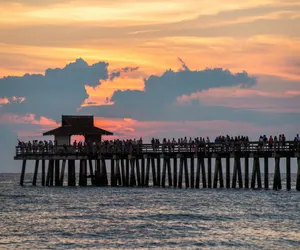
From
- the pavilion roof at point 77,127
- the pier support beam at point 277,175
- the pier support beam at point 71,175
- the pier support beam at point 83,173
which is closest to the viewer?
the pier support beam at point 277,175

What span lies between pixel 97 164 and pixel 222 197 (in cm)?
1901

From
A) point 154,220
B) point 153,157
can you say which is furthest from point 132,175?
point 154,220

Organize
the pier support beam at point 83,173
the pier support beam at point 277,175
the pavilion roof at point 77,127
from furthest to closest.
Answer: the pier support beam at point 83,173 → the pavilion roof at point 77,127 → the pier support beam at point 277,175

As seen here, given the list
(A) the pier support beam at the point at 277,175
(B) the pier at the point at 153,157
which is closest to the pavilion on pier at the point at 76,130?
(B) the pier at the point at 153,157

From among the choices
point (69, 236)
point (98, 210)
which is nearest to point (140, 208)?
point (98, 210)

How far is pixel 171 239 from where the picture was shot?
39344mm

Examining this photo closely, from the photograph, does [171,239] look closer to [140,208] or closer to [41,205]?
[140,208]

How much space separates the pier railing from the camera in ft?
201

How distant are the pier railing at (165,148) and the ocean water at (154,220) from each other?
8.89ft

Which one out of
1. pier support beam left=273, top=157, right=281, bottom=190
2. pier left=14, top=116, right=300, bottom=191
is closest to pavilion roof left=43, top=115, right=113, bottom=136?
pier left=14, top=116, right=300, bottom=191

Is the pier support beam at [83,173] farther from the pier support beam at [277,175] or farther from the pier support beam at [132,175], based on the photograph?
the pier support beam at [277,175]

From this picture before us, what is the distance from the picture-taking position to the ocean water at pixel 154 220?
3847cm

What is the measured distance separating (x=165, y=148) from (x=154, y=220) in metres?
23.2

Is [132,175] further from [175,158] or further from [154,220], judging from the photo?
[154,220]
